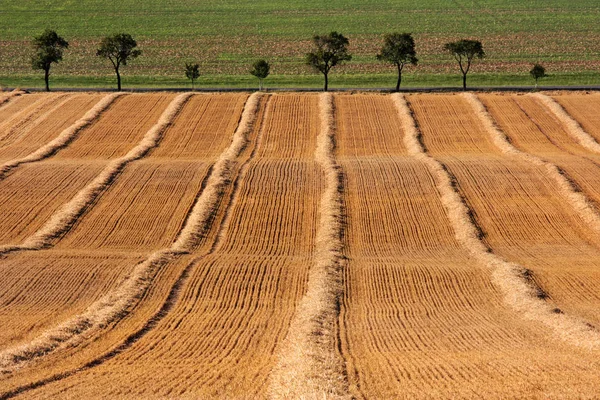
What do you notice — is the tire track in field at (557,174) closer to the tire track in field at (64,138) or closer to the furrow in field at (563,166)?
the furrow in field at (563,166)

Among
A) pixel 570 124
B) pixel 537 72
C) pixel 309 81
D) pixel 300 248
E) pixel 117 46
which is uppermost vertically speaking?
pixel 117 46

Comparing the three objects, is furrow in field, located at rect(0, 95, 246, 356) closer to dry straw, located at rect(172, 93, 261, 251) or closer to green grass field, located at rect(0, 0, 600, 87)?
dry straw, located at rect(172, 93, 261, 251)

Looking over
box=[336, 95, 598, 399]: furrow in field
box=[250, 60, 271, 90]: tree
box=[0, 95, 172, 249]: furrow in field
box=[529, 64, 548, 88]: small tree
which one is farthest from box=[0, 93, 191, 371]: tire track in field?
box=[529, 64, 548, 88]: small tree

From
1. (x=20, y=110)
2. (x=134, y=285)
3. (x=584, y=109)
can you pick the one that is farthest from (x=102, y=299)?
(x=584, y=109)

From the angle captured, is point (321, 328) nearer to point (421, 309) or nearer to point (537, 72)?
point (421, 309)

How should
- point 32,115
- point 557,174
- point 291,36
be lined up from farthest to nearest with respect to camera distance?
point 291,36
point 32,115
point 557,174

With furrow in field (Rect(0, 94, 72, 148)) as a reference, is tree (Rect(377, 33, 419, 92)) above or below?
above
